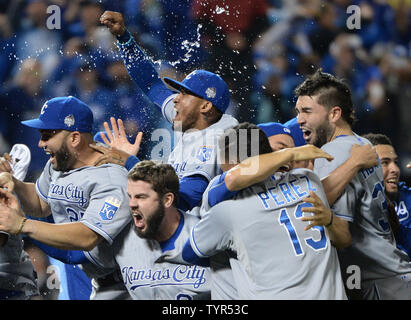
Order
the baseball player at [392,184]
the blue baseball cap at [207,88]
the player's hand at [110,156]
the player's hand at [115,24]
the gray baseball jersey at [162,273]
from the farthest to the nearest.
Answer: the player's hand at [115,24] < the baseball player at [392,184] < the blue baseball cap at [207,88] < the player's hand at [110,156] < the gray baseball jersey at [162,273]

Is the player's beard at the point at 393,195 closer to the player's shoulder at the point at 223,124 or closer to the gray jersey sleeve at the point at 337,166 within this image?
the gray jersey sleeve at the point at 337,166

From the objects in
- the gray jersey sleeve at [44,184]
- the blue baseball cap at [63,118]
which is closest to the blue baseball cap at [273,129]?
the blue baseball cap at [63,118]

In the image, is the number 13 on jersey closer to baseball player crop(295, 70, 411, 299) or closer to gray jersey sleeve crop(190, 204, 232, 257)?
gray jersey sleeve crop(190, 204, 232, 257)

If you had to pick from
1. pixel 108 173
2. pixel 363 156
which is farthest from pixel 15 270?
pixel 363 156

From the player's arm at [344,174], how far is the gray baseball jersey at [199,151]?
618mm

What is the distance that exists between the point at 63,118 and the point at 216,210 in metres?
1.18

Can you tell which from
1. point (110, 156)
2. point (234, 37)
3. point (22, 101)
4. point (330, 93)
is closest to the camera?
point (330, 93)

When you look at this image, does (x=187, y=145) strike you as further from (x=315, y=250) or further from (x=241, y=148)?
(x=315, y=250)

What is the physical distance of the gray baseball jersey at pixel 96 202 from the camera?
114 inches

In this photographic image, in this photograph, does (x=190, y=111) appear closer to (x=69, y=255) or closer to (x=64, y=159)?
(x=64, y=159)

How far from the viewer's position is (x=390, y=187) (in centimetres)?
371

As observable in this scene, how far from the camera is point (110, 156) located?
3184mm
